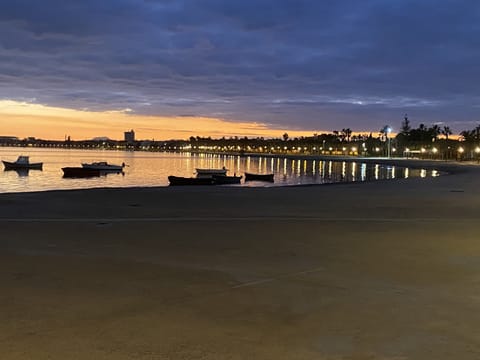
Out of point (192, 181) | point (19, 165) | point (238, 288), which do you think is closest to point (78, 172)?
point (19, 165)

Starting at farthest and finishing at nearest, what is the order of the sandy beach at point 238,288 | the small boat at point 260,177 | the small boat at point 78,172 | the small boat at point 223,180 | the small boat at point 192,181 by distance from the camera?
the small boat at point 78,172, the small boat at point 260,177, the small boat at point 223,180, the small boat at point 192,181, the sandy beach at point 238,288

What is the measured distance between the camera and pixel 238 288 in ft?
21.1

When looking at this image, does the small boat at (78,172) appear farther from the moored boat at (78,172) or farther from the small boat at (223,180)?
the small boat at (223,180)

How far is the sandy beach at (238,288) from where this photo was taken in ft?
15.1

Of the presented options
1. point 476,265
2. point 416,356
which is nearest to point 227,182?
point 476,265

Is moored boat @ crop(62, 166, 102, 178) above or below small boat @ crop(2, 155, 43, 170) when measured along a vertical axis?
below

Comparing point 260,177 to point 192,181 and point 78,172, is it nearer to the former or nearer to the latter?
point 192,181

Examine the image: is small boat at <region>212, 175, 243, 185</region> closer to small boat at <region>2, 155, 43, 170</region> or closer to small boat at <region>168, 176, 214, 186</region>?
small boat at <region>168, 176, 214, 186</region>

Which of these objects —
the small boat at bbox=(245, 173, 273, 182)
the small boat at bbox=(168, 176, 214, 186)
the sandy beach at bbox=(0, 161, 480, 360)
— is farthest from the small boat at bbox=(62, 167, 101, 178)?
the sandy beach at bbox=(0, 161, 480, 360)

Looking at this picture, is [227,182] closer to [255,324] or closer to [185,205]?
[185,205]

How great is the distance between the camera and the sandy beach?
460cm

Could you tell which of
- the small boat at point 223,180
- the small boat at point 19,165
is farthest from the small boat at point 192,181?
the small boat at point 19,165

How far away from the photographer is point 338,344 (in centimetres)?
462

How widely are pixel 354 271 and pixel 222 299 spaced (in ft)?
7.73
